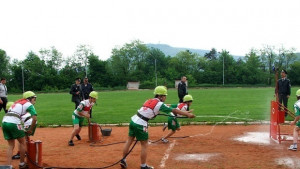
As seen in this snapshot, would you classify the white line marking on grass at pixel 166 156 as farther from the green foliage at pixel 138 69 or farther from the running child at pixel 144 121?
the green foliage at pixel 138 69

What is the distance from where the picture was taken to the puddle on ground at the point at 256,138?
34.1ft

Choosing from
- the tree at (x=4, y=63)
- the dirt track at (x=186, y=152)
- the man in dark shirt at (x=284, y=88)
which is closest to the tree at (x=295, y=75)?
the man in dark shirt at (x=284, y=88)

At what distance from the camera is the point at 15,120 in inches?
284

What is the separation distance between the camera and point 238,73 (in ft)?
247

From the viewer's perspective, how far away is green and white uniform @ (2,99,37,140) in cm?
719

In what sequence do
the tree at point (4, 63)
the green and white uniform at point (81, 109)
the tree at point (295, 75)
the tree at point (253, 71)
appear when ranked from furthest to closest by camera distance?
the tree at point (4, 63) < the tree at point (253, 71) < the tree at point (295, 75) < the green and white uniform at point (81, 109)

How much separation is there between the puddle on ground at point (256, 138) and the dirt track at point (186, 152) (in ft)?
0.10

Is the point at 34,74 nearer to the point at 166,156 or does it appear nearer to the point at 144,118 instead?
the point at 166,156

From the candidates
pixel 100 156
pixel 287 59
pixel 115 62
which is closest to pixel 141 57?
pixel 115 62

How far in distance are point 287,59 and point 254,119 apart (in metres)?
82.6

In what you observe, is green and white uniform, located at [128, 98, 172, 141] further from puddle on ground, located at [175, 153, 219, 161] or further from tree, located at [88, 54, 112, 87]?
tree, located at [88, 54, 112, 87]

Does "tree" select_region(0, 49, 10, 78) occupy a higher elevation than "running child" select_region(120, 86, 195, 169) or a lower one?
higher

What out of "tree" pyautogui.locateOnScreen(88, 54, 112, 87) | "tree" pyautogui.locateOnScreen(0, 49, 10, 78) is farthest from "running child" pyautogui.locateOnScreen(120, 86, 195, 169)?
"tree" pyautogui.locateOnScreen(0, 49, 10, 78)

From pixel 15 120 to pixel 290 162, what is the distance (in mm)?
6497
